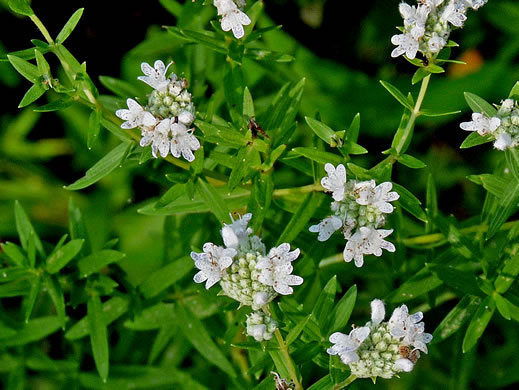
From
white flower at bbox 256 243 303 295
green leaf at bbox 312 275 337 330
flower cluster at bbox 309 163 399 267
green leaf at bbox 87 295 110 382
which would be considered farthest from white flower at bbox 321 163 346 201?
green leaf at bbox 87 295 110 382

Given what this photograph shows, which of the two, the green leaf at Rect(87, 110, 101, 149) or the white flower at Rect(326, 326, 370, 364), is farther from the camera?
the green leaf at Rect(87, 110, 101, 149)

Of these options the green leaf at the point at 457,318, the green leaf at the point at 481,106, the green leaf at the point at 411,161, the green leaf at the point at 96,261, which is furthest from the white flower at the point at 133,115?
the green leaf at the point at 457,318

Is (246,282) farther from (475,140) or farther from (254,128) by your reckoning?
(475,140)

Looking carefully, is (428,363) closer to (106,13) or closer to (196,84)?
(196,84)

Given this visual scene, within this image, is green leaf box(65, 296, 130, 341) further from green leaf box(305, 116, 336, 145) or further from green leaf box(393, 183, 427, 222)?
green leaf box(393, 183, 427, 222)

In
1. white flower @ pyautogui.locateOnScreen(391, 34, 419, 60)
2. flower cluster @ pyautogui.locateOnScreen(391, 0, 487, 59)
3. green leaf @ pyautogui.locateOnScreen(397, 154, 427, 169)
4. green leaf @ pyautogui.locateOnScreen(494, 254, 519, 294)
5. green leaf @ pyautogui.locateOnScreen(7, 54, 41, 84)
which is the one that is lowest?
green leaf @ pyautogui.locateOnScreen(494, 254, 519, 294)

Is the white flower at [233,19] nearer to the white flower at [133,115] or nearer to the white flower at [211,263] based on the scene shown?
the white flower at [133,115]
